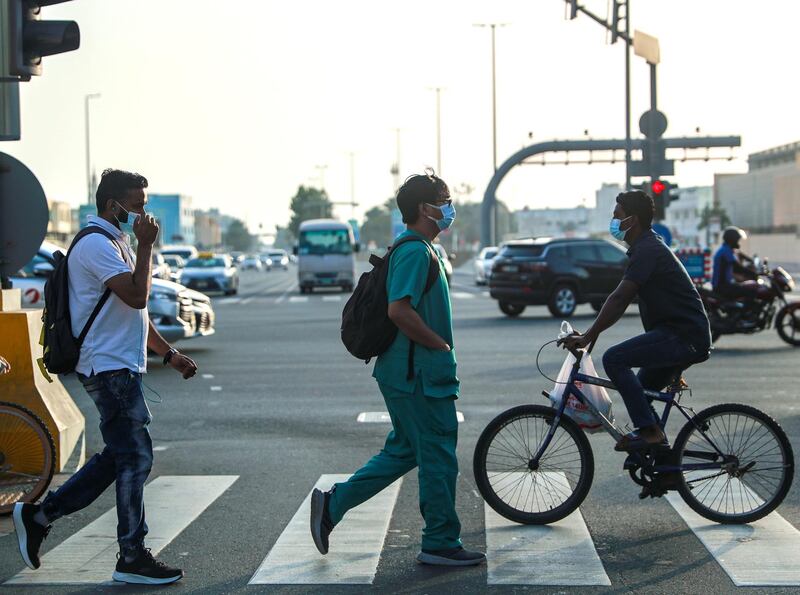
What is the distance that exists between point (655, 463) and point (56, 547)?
10.4 ft

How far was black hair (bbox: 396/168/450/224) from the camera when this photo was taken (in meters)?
6.32

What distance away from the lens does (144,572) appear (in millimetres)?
5969

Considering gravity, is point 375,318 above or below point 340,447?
above

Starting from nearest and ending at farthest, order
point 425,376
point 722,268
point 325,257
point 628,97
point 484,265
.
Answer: point 425,376
point 722,268
point 628,97
point 325,257
point 484,265

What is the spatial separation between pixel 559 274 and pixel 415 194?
2097 cm

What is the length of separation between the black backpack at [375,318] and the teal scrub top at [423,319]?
26 mm

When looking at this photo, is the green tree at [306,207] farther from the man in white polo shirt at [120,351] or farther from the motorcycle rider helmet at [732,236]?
the man in white polo shirt at [120,351]

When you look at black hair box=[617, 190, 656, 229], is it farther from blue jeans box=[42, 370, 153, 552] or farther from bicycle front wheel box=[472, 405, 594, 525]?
blue jeans box=[42, 370, 153, 552]

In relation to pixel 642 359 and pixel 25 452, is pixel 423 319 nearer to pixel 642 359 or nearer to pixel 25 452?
pixel 642 359

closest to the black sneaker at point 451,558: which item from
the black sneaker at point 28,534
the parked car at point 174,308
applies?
the black sneaker at point 28,534

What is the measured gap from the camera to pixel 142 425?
6102 millimetres

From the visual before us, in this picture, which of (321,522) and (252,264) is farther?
(252,264)

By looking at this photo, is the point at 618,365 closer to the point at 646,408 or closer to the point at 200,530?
the point at 646,408

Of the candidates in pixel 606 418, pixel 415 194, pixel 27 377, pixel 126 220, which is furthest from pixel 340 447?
pixel 126 220
